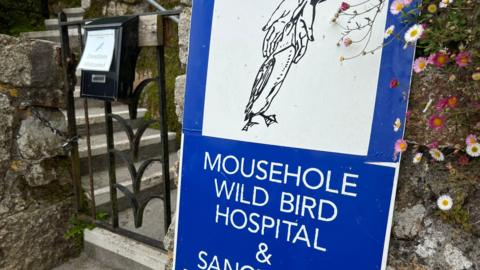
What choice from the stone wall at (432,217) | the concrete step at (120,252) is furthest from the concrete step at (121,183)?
the stone wall at (432,217)

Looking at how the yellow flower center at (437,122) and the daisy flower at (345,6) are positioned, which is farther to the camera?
the daisy flower at (345,6)

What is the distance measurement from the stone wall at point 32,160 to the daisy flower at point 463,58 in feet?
7.22

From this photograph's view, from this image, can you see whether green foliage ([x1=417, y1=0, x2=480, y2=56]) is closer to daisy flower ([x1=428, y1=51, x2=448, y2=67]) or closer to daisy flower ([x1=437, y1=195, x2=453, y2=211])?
daisy flower ([x1=428, y1=51, x2=448, y2=67])

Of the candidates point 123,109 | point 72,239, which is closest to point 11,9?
point 123,109

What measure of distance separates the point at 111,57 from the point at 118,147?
124 cm

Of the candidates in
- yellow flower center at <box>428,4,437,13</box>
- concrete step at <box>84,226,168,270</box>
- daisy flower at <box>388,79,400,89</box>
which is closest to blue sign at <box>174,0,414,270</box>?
daisy flower at <box>388,79,400,89</box>

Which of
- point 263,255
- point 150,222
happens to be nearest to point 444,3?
point 263,255

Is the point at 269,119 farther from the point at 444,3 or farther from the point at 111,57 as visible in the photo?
the point at 111,57

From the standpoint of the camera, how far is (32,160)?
228cm

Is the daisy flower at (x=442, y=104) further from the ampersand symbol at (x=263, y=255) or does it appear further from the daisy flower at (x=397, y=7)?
the ampersand symbol at (x=263, y=255)

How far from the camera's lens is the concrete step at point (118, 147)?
2750mm

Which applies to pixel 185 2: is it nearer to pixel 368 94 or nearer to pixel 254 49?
pixel 254 49

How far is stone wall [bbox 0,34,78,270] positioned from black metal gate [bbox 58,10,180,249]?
66 millimetres

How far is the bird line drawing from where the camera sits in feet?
4.11
